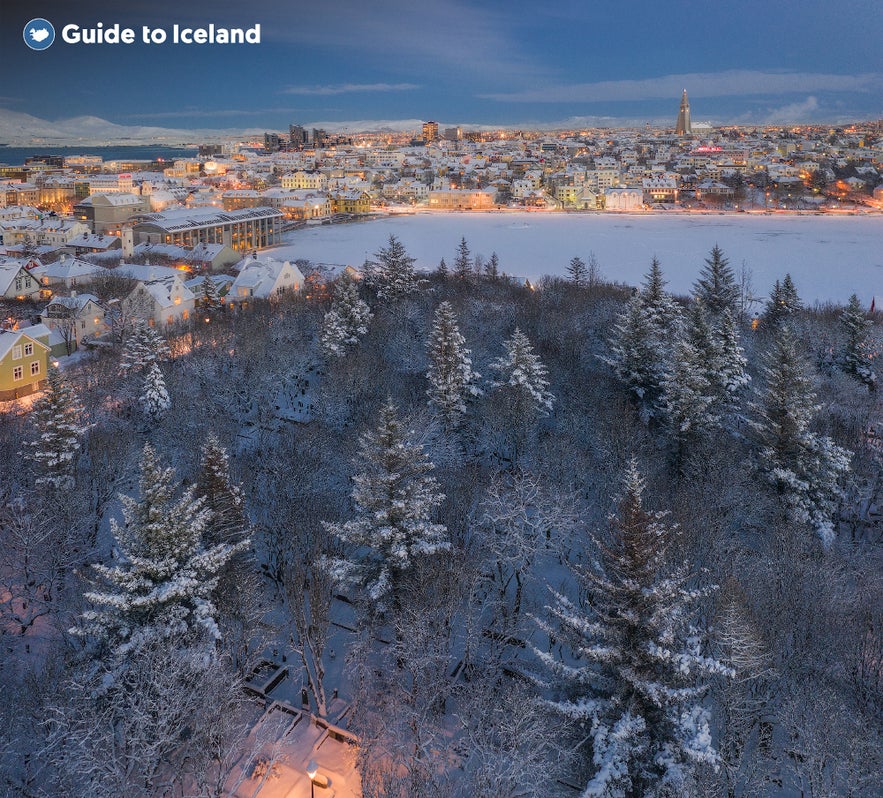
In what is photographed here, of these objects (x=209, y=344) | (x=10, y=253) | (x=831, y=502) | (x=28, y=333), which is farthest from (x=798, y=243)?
(x=10, y=253)

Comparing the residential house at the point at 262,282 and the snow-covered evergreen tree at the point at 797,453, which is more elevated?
the residential house at the point at 262,282

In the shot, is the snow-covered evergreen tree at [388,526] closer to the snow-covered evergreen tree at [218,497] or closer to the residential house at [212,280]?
the snow-covered evergreen tree at [218,497]

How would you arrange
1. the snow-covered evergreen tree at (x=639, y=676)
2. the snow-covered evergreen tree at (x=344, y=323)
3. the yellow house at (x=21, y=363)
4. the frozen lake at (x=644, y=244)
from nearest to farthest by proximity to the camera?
the snow-covered evergreen tree at (x=639, y=676), the yellow house at (x=21, y=363), the snow-covered evergreen tree at (x=344, y=323), the frozen lake at (x=644, y=244)

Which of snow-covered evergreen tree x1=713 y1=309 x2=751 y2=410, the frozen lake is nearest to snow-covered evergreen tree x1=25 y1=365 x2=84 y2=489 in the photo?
snow-covered evergreen tree x1=713 y1=309 x2=751 y2=410

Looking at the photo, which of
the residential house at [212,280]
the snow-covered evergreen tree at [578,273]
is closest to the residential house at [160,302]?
the residential house at [212,280]

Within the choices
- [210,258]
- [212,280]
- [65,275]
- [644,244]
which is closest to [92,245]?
[210,258]

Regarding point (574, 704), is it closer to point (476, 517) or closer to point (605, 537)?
point (605, 537)

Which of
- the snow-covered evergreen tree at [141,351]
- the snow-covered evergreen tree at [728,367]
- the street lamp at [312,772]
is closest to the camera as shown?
the street lamp at [312,772]

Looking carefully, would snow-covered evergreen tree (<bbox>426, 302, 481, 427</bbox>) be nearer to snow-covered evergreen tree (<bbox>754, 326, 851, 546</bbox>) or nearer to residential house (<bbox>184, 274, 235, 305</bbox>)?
snow-covered evergreen tree (<bbox>754, 326, 851, 546</bbox>)
